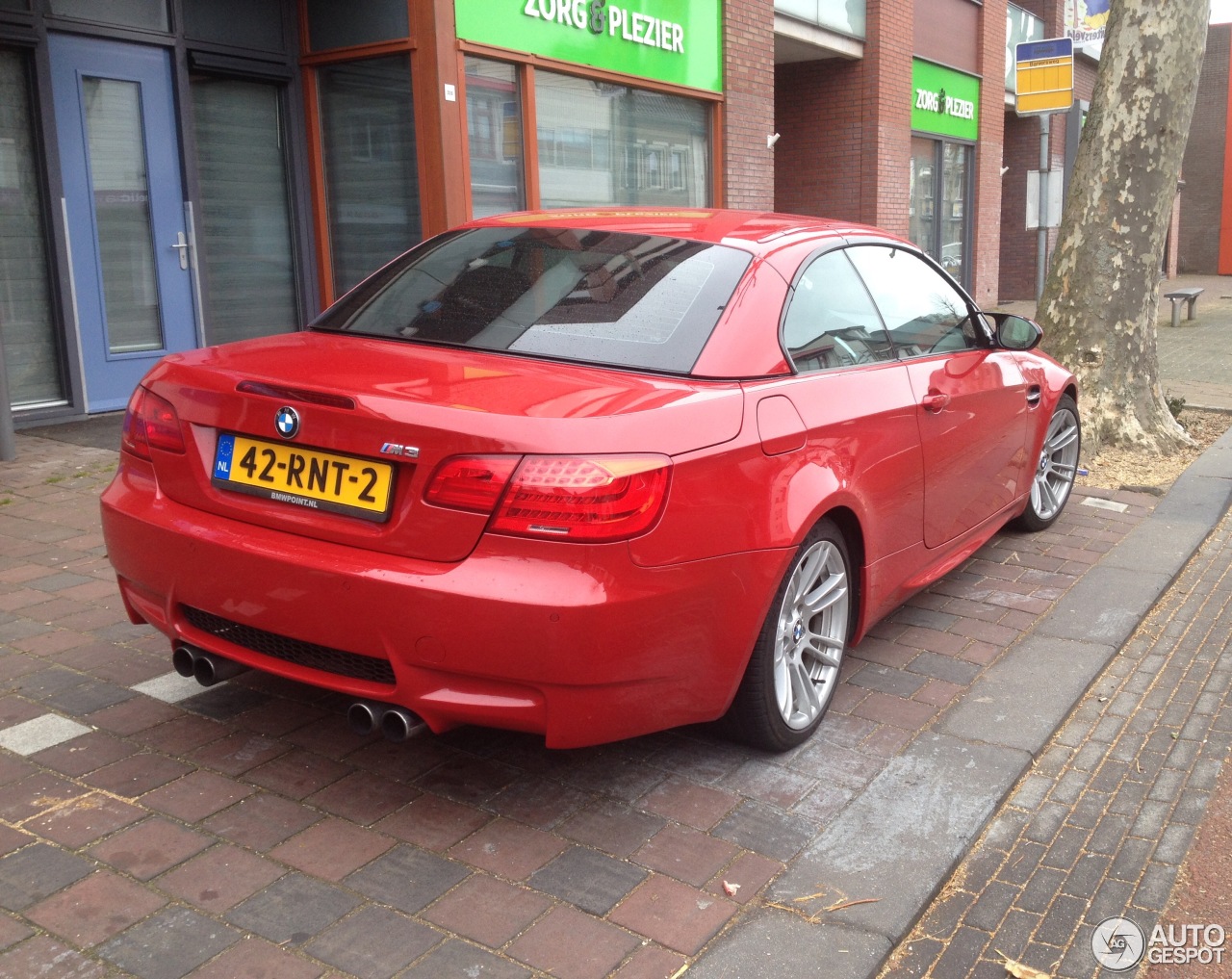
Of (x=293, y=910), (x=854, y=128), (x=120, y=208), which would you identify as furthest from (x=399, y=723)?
(x=854, y=128)

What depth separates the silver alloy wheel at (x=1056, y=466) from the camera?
6.06 meters

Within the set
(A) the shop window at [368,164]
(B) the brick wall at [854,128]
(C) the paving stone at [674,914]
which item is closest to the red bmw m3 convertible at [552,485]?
(C) the paving stone at [674,914]

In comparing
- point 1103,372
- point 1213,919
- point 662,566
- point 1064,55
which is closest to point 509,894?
point 662,566

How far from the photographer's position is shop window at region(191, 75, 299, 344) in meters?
9.55

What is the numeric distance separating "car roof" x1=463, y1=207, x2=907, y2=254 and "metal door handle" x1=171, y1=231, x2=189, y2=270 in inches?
228

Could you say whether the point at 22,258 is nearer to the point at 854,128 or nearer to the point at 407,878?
the point at 407,878

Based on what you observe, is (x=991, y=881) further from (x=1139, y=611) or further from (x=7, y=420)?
(x=7, y=420)

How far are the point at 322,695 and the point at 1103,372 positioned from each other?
6.30m

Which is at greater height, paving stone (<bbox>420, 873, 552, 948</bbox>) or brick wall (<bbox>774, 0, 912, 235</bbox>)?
brick wall (<bbox>774, 0, 912, 235</bbox>)

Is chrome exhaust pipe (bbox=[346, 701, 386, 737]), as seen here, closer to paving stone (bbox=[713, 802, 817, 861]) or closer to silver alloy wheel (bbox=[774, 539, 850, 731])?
paving stone (bbox=[713, 802, 817, 861])

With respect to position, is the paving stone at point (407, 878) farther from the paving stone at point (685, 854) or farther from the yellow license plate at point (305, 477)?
the yellow license plate at point (305, 477)

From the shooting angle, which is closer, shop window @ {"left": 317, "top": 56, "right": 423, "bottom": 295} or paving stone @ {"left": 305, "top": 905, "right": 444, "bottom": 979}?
paving stone @ {"left": 305, "top": 905, "right": 444, "bottom": 979}

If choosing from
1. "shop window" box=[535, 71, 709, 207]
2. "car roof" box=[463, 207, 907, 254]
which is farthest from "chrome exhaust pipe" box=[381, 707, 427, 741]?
"shop window" box=[535, 71, 709, 207]

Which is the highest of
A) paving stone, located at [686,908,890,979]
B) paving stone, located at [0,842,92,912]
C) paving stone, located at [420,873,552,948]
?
paving stone, located at [0,842,92,912]
